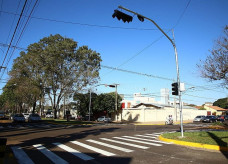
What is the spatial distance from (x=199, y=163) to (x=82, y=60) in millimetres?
29876

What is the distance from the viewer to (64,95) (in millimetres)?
35562

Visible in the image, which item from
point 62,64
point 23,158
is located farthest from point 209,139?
point 62,64

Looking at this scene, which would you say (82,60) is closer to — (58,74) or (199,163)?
(58,74)

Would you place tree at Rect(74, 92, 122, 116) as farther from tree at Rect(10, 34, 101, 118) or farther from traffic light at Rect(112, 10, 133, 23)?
traffic light at Rect(112, 10, 133, 23)

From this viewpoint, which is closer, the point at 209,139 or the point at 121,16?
the point at 121,16

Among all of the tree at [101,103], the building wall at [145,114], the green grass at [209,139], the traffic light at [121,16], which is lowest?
the building wall at [145,114]

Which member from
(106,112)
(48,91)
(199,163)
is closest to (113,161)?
(199,163)

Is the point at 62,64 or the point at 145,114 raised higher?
the point at 62,64

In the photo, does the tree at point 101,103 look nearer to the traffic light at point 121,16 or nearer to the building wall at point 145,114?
the building wall at point 145,114

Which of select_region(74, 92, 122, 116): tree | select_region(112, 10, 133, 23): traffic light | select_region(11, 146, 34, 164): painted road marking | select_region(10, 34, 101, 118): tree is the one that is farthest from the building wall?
select_region(11, 146, 34, 164): painted road marking

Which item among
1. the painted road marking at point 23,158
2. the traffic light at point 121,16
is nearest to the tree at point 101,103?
the painted road marking at point 23,158

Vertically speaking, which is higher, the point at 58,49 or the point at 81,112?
the point at 58,49

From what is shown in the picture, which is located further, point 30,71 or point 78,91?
point 30,71

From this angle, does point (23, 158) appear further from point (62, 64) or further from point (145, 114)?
point (145, 114)
